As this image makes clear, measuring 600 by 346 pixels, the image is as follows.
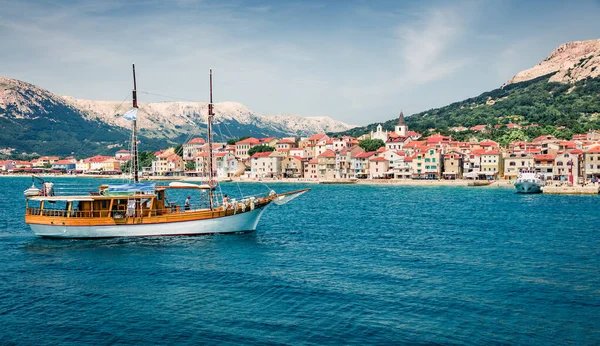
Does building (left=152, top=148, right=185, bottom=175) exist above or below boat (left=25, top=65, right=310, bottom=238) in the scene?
above

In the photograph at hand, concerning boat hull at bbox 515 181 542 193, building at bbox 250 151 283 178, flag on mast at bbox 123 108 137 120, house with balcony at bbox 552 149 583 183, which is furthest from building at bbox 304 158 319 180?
flag on mast at bbox 123 108 137 120

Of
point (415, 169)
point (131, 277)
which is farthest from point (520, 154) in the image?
point (131, 277)

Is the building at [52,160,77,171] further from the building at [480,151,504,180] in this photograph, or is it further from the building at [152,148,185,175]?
the building at [480,151,504,180]

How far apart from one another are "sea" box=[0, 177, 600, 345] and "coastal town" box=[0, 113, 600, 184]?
50.2 meters

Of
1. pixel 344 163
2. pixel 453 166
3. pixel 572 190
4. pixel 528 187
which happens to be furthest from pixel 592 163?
pixel 344 163

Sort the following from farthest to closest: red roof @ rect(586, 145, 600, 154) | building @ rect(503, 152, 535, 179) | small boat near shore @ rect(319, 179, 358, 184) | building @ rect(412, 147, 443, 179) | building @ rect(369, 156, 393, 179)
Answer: building @ rect(369, 156, 393, 179) → small boat near shore @ rect(319, 179, 358, 184) → building @ rect(412, 147, 443, 179) → building @ rect(503, 152, 535, 179) → red roof @ rect(586, 145, 600, 154)

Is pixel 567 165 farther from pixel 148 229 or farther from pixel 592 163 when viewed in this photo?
pixel 148 229

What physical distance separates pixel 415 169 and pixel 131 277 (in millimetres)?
92847

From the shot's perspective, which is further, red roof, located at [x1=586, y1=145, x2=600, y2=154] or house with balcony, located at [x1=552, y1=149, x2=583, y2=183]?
house with balcony, located at [x1=552, y1=149, x2=583, y2=183]

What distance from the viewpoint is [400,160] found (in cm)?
11262

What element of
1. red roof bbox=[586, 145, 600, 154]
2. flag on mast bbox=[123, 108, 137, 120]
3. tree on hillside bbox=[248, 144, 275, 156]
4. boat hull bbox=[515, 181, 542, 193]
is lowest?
boat hull bbox=[515, 181, 542, 193]

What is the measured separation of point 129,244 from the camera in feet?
96.6

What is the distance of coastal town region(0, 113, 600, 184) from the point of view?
96938 millimetres

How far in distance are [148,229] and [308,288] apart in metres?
15.4
